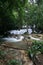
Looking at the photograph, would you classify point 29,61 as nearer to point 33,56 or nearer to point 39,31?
point 33,56

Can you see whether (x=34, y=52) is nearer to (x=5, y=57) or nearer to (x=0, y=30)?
(x=5, y=57)

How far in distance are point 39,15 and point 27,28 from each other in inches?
154

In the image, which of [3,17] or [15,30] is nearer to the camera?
[3,17]

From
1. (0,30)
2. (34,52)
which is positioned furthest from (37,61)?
(0,30)

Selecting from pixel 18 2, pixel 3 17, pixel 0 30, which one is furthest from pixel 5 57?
pixel 0 30

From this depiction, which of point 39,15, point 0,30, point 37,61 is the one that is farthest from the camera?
point 39,15

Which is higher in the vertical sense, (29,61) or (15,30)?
(29,61)

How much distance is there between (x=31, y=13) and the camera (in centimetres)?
2745

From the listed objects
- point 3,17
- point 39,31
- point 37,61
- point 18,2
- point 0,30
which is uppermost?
point 18,2

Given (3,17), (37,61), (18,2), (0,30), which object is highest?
(18,2)

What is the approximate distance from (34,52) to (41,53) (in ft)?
1.22

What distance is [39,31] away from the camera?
90.9 ft

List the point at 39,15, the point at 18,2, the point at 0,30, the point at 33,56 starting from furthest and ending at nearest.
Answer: the point at 39,15
the point at 0,30
the point at 18,2
the point at 33,56

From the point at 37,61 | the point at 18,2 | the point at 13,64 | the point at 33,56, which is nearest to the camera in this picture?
the point at 13,64
